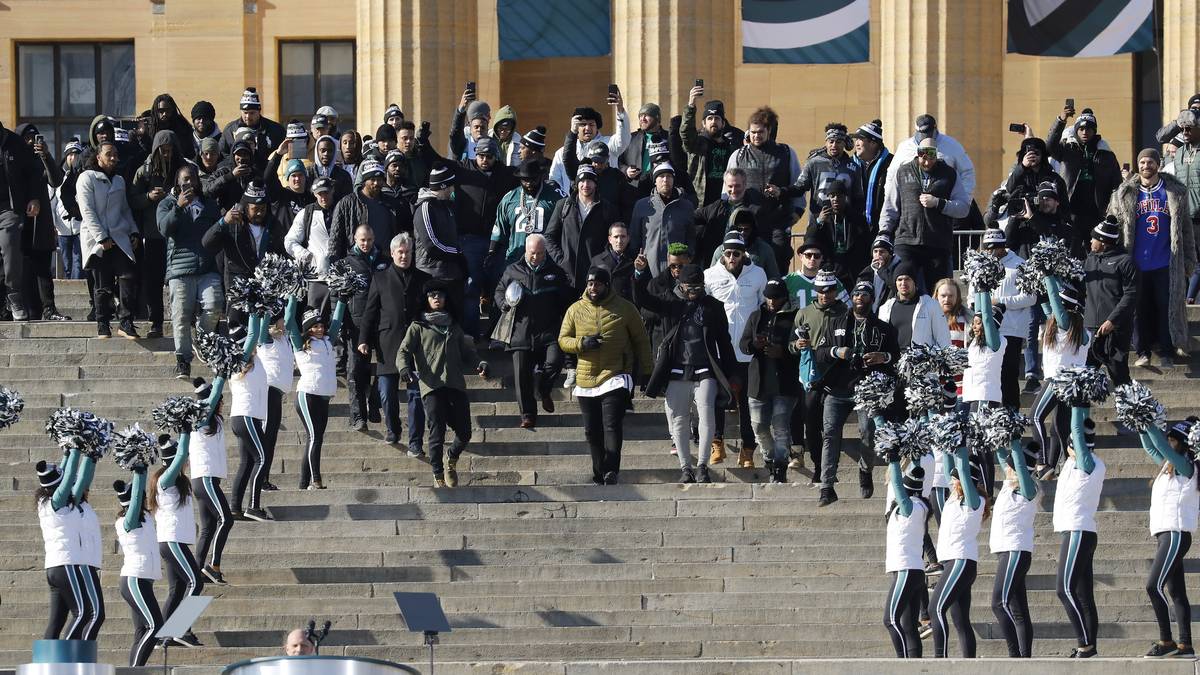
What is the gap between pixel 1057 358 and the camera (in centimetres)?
2255

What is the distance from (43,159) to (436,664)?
36.0ft

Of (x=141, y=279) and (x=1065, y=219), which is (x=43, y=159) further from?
(x=1065, y=219)

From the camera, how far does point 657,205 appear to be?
24.5m

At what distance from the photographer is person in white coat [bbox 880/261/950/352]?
75.4ft

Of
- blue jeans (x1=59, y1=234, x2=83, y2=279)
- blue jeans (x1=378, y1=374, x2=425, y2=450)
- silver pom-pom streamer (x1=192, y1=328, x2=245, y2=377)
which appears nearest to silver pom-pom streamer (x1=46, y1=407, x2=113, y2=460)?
silver pom-pom streamer (x1=192, y1=328, x2=245, y2=377)

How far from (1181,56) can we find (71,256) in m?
12.5

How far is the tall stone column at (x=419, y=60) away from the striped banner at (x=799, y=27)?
3.81 metres

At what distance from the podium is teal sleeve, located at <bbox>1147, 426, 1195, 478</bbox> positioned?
6902mm

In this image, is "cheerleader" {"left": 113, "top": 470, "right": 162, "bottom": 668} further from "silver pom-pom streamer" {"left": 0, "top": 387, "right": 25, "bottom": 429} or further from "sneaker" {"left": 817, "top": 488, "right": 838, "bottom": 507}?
"sneaker" {"left": 817, "top": 488, "right": 838, "bottom": 507}

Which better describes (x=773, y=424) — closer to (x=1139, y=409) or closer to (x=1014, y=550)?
(x=1014, y=550)

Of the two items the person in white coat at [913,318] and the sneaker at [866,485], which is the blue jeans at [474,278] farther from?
the sneaker at [866,485]

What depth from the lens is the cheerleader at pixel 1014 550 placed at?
63.5ft

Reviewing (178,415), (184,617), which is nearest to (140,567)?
(178,415)

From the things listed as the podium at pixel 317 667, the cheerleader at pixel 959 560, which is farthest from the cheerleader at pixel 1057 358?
the podium at pixel 317 667
